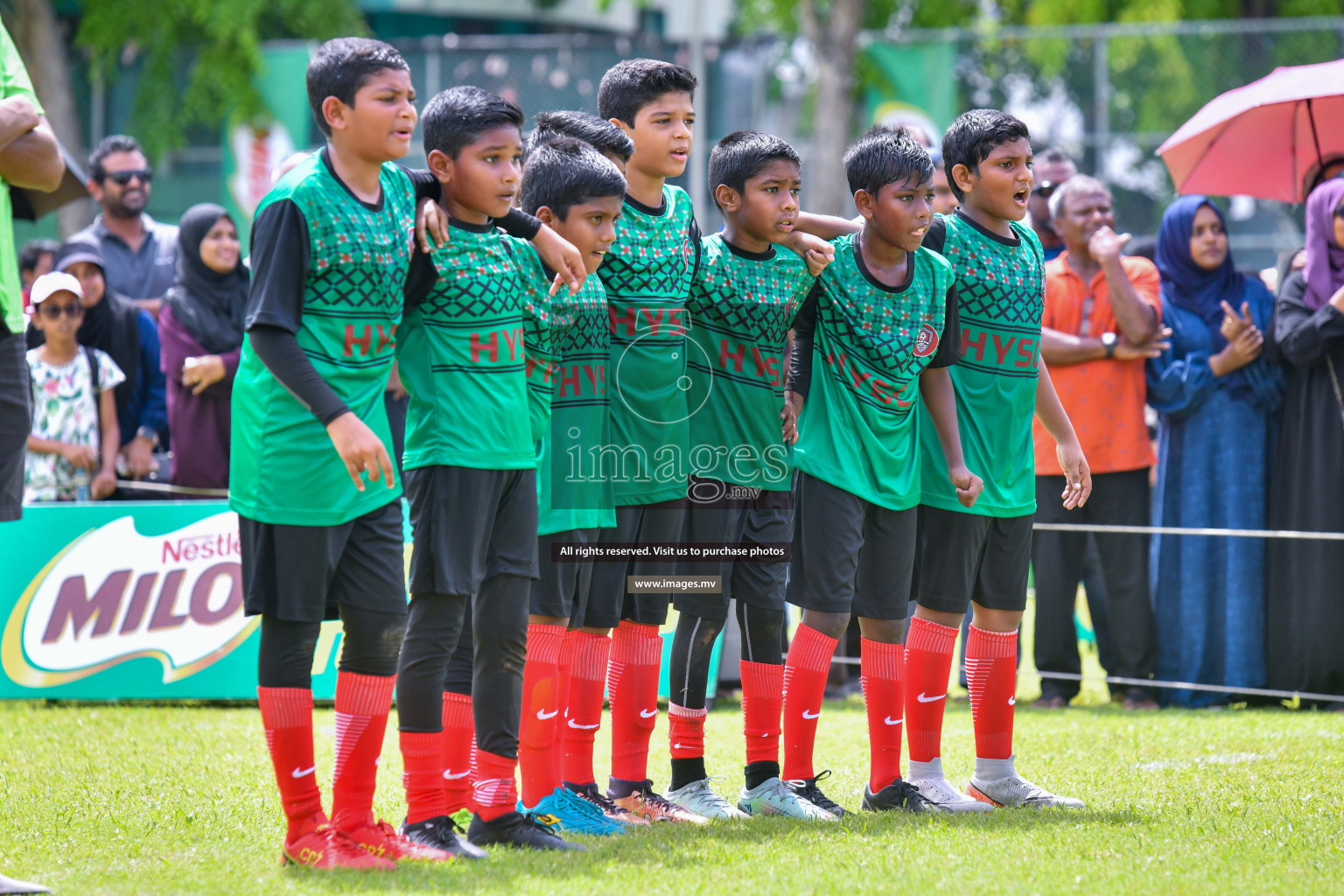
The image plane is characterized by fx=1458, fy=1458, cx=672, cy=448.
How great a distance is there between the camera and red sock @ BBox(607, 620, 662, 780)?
15.0 feet

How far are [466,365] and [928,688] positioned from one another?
6.34 feet

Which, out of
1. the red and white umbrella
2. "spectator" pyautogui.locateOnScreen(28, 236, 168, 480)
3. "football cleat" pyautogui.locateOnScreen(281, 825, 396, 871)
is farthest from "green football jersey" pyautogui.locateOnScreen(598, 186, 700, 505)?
"spectator" pyautogui.locateOnScreen(28, 236, 168, 480)

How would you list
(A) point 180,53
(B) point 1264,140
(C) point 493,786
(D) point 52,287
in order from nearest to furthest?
(C) point 493,786 < (B) point 1264,140 < (D) point 52,287 < (A) point 180,53

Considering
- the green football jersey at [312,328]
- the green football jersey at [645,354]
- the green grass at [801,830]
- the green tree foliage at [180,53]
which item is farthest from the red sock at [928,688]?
the green tree foliage at [180,53]

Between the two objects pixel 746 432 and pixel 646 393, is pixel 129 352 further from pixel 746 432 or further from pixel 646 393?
pixel 746 432

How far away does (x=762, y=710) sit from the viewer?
4.67 meters

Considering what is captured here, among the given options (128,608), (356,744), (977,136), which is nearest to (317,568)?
(356,744)

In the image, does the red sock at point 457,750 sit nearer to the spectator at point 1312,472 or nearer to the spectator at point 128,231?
the spectator at point 1312,472

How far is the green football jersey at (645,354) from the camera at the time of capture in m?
4.46

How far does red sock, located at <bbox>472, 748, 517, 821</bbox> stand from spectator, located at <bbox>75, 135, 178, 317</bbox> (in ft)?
20.0

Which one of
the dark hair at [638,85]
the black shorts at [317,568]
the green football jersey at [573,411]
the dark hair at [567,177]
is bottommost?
the black shorts at [317,568]

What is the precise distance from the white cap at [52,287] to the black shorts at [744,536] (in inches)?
181

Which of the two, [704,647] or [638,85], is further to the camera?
[704,647]

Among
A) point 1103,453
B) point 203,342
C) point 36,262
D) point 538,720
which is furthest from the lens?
point 36,262
